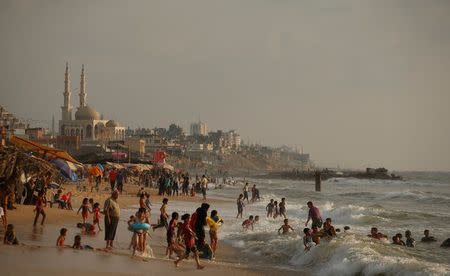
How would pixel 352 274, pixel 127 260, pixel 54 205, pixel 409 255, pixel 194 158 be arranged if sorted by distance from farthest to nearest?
pixel 194 158, pixel 54 205, pixel 409 255, pixel 352 274, pixel 127 260

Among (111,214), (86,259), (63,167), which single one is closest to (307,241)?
(111,214)

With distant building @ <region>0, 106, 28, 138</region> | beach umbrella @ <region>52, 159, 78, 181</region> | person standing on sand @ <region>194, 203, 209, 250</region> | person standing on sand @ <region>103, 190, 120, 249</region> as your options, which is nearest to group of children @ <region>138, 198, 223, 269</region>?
person standing on sand @ <region>194, 203, 209, 250</region>

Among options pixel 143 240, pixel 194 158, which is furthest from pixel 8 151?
pixel 194 158

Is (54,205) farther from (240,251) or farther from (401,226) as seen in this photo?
(401,226)

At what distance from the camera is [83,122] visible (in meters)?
110

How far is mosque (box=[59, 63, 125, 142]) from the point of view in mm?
109812

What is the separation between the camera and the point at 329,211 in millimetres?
31734

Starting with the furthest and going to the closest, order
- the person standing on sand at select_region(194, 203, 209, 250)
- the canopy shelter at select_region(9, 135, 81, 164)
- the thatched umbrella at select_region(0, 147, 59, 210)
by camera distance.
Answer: the canopy shelter at select_region(9, 135, 81, 164) → the thatched umbrella at select_region(0, 147, 59, 210) → the person standing on sand at select_region(194, 203, 209, 250)

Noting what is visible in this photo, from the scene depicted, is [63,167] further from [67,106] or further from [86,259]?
[67,106]

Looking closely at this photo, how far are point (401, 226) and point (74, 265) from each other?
18.0m

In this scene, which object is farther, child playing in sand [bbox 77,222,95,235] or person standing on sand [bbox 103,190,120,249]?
child playing in sand [bbox 77,222,95,235]

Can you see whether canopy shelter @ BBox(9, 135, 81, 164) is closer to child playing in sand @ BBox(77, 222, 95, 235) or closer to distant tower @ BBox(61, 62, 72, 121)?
child playing in sand @ BBox(77, 222, 95, 235)

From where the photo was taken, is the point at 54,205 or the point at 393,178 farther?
the point at 393,178

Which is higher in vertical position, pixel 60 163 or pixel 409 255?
pixel 60 163
